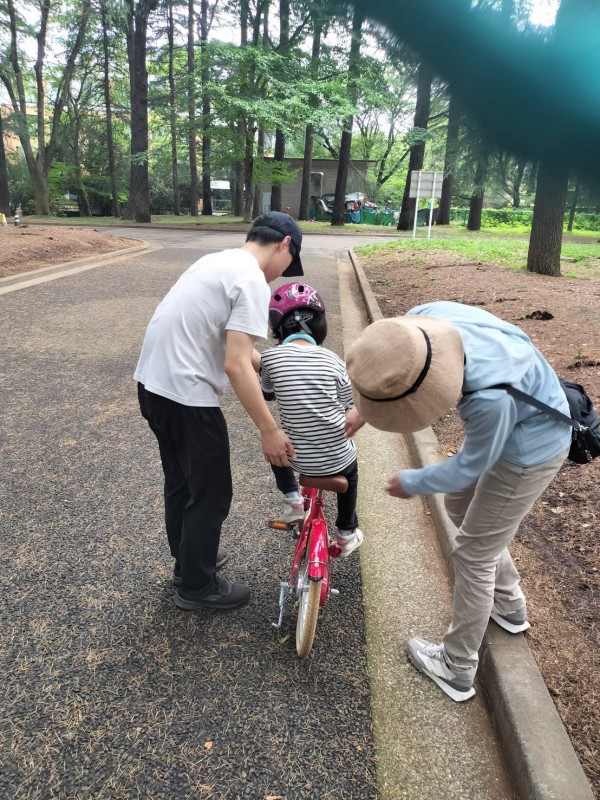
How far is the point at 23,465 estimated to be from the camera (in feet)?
12.3

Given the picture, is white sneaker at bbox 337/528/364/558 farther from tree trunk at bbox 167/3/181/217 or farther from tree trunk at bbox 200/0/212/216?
tree trunk at bbox 200/0/212/216

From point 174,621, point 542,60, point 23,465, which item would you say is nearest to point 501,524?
point 174,621

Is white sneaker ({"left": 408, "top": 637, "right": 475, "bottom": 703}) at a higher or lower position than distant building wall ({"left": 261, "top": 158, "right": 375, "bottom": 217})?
lower

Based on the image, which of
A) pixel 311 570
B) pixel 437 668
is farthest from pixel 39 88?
pixel 437 668

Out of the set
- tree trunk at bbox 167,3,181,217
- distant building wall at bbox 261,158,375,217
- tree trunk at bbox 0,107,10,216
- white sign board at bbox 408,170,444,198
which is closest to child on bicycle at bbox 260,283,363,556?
tree trunk at bbox 167,3,181,217

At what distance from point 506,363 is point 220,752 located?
5.24 ft

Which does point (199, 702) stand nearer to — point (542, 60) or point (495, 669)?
point (495, 669)

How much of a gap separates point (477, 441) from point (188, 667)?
146 centimetres

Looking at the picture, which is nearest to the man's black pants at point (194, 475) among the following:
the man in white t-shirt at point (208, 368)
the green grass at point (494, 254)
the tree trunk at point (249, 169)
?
the man in white t-shirt at point (208, 368)

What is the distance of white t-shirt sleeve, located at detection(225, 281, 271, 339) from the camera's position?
2.03 meters

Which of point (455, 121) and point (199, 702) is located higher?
point (455, 121)

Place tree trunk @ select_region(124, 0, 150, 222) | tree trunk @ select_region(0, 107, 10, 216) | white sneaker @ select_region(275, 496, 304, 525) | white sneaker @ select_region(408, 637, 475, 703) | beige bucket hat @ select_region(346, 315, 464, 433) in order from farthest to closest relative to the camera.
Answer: tree trunk @ select_region(0, 107, 10, 216)
tree trunk @ select_region(124, 0, 150, 222)
white sneaker @ select_region(275, 496, 304, 525)
white sneaker @ select_region(408, 637, 475, 703)
beige bucket hat @ select_region(346, 315, 464, 433)

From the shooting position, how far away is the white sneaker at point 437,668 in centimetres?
215

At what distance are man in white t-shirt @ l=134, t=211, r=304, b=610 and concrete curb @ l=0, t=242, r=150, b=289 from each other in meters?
8.55
